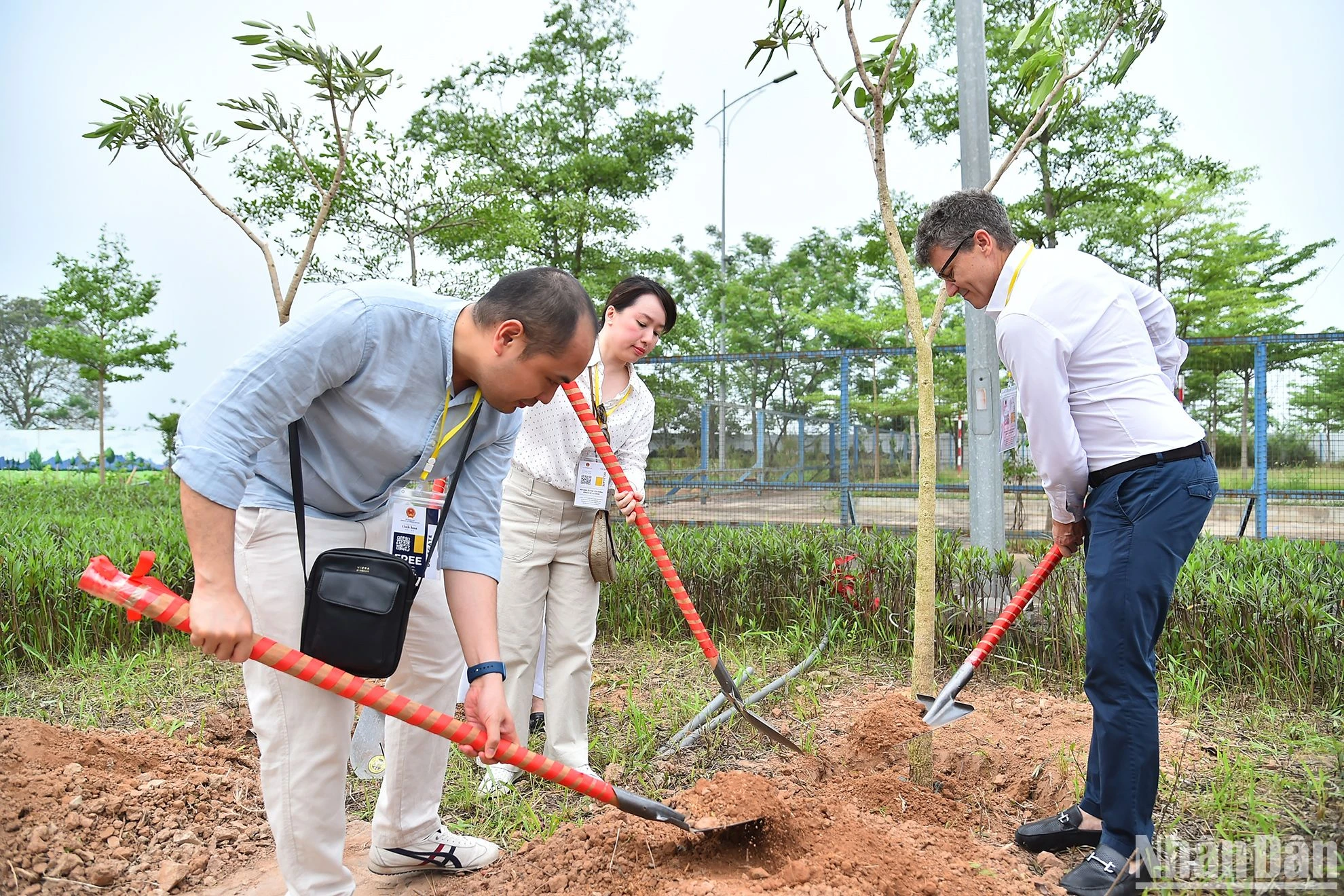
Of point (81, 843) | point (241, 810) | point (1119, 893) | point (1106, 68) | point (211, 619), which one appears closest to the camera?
point (211, 619)

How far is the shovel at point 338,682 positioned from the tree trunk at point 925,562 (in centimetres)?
98

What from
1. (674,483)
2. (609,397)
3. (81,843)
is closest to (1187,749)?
(609,397)

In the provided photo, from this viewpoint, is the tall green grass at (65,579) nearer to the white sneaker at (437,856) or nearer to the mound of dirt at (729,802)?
the white sneaker at (437,856)

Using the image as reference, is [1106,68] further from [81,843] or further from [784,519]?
[81,843]

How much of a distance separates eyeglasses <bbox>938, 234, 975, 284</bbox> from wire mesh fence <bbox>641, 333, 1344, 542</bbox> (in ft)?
14.4

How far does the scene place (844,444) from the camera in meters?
8.43

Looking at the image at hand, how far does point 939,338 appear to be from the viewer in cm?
1884

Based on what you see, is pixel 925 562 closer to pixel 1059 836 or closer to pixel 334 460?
pixel 1059 836

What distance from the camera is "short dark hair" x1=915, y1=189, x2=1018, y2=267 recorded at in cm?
239

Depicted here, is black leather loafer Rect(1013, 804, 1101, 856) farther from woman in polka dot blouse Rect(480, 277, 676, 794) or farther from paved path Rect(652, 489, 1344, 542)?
paved path Rect(652, 489, 1344, 542)

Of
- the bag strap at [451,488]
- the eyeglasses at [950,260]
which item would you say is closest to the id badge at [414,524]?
the bag strap at [451,488]

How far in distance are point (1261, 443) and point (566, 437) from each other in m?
7.54

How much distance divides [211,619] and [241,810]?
1716 mm

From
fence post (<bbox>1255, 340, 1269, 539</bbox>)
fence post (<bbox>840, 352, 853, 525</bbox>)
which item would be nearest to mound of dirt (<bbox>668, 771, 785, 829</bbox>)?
fence post (<bbox>840, 352, 853, 525</bbox>)
